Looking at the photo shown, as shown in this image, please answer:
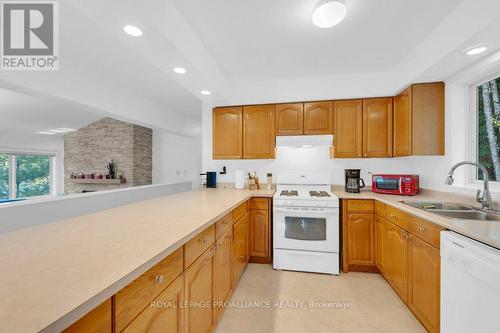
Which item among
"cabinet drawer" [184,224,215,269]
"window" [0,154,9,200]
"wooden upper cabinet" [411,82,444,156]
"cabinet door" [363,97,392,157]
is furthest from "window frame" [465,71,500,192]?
"window" [0,154,9,200]

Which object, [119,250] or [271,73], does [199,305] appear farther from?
[271,73]

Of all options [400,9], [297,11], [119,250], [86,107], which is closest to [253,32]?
[297,11]

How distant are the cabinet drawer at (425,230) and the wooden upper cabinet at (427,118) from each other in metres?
0.92

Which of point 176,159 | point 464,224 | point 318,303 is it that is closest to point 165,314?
point 318,303

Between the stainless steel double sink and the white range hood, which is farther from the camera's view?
the white range hood

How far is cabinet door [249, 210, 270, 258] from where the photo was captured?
2.58 m

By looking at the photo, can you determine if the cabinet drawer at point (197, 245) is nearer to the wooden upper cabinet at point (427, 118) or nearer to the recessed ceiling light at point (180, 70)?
the recessed ceiling light at point (180, 70)

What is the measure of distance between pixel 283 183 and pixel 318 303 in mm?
1480

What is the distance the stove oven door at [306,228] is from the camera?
2346 millimetres

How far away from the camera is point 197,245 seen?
1.20 m

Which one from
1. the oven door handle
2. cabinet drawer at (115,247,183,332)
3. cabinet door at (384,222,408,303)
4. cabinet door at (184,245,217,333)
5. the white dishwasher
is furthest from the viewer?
the oven door handle

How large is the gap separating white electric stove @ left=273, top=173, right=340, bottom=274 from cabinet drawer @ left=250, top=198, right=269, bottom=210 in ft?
0.47

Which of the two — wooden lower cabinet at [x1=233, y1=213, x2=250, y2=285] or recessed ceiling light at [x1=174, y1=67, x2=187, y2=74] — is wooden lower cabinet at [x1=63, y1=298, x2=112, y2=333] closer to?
wooden lower cabinet at [x1=233, y1=213, x2=250, y2=285]

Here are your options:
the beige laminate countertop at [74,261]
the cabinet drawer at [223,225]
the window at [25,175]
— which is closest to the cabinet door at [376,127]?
the cabinet drawer at [223,225]
